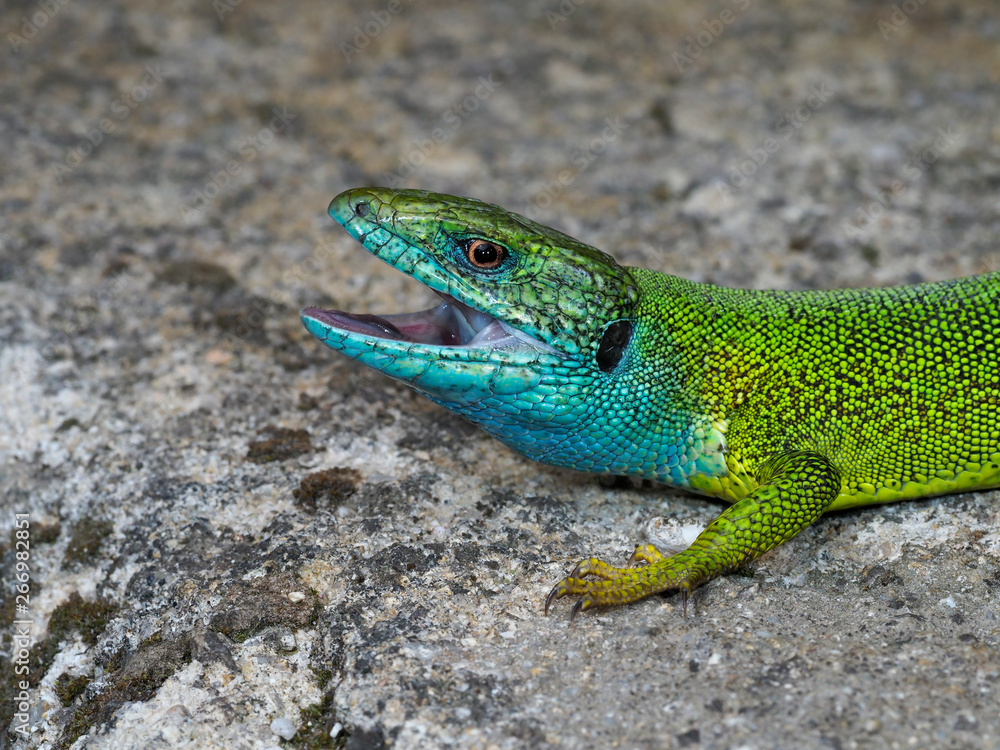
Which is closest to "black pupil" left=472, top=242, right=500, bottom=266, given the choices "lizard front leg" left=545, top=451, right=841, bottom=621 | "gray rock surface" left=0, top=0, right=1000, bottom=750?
"gray rock surface" left=0, top=0, right=1000, bottom=750

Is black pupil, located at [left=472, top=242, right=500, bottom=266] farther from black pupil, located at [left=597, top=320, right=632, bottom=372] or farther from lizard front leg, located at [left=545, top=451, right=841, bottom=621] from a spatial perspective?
lizard front leg, located at [left=545, top=451, right=841, bottom=621]

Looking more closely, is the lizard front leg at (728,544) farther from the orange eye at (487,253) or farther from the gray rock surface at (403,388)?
the orange eye at (487,253)

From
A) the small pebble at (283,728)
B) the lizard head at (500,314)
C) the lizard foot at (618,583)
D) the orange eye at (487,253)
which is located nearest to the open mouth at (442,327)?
the lizard head at (500,314)

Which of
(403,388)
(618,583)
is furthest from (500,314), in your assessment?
(403,388)

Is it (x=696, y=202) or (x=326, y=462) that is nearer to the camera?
(x=326, y=462)

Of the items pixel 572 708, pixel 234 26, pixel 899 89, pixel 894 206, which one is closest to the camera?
pixel 572 708

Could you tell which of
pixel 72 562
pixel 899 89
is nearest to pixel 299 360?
pixel 72 562

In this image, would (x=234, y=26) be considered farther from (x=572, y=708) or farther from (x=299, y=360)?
(x=572, y=708)

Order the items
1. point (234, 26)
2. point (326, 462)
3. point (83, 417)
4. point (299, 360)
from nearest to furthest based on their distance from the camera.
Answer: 1. point (326, 462)
2. point (83, 417)
3. point (299, 360)
4. point (234, 26)

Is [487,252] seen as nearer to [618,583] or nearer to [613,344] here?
[613,344]
